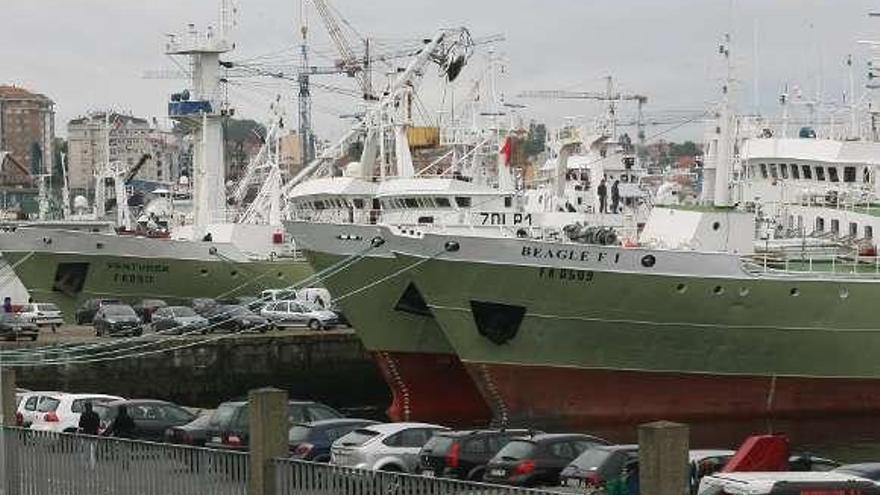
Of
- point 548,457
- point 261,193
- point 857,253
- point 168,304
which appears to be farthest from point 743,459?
point 261,193

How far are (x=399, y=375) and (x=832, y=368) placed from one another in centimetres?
1212

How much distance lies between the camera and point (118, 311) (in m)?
57.0

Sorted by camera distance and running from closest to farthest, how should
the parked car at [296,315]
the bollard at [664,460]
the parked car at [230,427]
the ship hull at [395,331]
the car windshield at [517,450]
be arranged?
the bollard at [664,460]
the car windshield at [517,450]
the parked car at [230,427]
the ship hull at [395,331]
the parked car at [296,315]

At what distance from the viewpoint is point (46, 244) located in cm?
6644

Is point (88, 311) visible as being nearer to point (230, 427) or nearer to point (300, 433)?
point (230, 427)

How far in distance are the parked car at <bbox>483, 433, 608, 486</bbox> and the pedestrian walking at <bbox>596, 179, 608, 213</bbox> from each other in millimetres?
32308

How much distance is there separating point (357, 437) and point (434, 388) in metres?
21.4

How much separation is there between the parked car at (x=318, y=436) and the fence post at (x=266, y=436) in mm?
8445

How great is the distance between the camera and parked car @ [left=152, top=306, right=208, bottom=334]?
54.8 m

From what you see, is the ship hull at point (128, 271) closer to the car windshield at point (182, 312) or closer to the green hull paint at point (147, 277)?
the green hull paint at point (147, 277)

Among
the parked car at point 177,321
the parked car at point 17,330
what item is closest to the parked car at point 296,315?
the parked car at point 177,321

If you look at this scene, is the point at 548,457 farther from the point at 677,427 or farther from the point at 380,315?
the point at 380,315

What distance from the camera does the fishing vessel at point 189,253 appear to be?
66688 millimetres

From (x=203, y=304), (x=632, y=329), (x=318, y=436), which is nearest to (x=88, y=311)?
(x=203, y=304)
